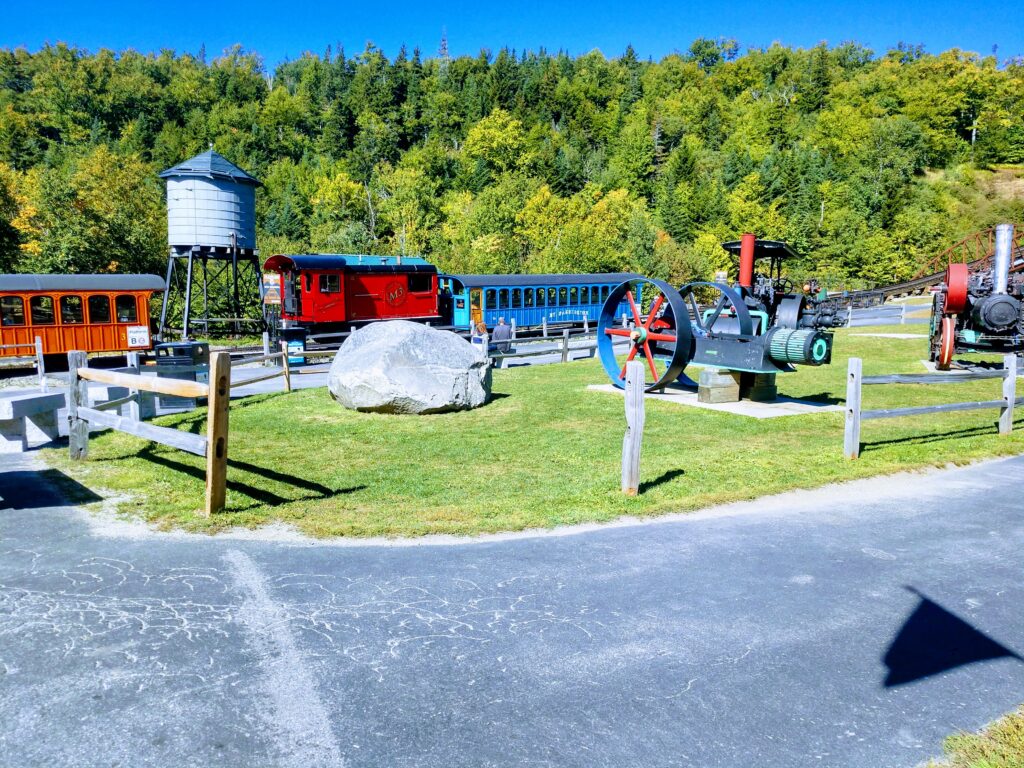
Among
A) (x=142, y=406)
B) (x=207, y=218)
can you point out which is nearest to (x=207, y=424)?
(x=142, y=406)

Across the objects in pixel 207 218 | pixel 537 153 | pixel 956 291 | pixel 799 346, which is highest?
pixel 537 153

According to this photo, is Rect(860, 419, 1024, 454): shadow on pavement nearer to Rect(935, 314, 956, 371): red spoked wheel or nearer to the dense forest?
Rect(935, 314, 956, 371): red spoked wheel

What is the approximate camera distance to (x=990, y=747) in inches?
130

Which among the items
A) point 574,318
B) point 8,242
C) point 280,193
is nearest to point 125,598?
point 574,318

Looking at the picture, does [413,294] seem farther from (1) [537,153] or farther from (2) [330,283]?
(1) [537,153]

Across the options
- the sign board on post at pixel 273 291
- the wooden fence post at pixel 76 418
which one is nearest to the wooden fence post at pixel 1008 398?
the wooden fence post at pixel 76 418

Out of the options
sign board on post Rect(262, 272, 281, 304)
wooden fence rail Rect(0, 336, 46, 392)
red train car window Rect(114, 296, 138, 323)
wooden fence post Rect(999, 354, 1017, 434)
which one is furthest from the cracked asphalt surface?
sign board on post Rect(262, 272, 281, 304)

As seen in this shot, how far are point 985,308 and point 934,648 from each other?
59.4 feet

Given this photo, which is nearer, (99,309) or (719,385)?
(719,385)

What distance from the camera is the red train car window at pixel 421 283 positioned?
29.9m

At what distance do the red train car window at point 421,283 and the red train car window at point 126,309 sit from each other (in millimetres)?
10254

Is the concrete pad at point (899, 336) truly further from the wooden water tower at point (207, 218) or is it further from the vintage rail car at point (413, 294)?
the wooden water tower at point (207, 218)

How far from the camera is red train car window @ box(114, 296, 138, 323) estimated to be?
23.5 meters

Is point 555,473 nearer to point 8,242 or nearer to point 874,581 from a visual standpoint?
point 874,581
